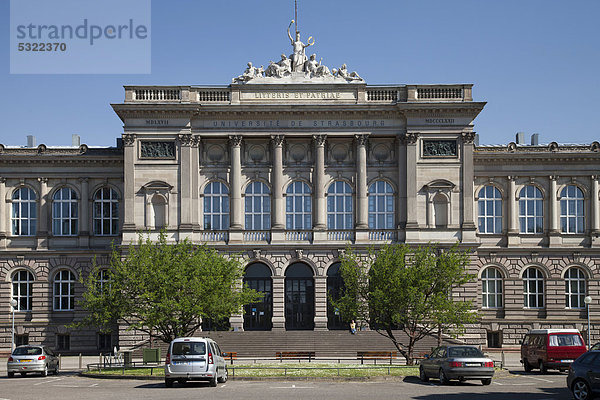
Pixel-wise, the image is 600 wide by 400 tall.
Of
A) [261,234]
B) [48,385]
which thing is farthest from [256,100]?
[48,385]

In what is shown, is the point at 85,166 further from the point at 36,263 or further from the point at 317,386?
the point at 317,386

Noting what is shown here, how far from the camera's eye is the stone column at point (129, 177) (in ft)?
226

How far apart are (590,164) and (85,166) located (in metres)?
43.2

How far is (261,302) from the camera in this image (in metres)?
69.1

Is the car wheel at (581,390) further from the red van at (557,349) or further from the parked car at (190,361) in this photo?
the red van at (557,349)

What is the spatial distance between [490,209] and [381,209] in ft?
33.0

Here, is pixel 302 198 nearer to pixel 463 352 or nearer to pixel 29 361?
pixel 29 361

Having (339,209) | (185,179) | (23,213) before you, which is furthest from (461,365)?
(23,213)

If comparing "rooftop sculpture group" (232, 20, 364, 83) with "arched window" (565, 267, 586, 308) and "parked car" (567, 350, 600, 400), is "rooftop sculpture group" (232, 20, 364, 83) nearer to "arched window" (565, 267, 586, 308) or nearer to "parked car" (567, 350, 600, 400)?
"arched window" (565, 267, 586, 308)

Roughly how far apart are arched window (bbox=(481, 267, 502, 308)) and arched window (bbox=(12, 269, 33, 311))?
3839cm

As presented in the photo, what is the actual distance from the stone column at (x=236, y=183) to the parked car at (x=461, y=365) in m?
32.2

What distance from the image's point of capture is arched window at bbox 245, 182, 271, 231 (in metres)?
70.6

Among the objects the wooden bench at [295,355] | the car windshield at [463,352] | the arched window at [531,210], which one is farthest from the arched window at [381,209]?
the car windshield at [463,352]

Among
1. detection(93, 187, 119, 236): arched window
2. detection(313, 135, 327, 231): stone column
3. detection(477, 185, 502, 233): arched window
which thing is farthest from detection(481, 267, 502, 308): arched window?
detection(93, 187, 119, 236): arched window
